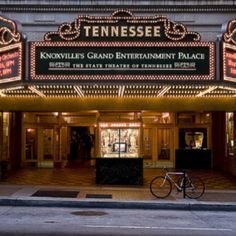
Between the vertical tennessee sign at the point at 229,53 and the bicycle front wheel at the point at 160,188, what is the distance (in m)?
3.83

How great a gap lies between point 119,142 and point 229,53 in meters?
6.17

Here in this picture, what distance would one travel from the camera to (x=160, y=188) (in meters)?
17.5

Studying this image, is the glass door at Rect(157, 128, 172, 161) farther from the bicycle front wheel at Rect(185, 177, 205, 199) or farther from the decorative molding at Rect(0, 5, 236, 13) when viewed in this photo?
the bicycle front wheel at Rect(185, 177, 205, 199)

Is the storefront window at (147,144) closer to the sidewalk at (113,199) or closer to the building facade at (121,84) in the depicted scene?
the building facade at (121,84)

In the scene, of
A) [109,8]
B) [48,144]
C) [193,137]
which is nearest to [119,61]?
[109,8]

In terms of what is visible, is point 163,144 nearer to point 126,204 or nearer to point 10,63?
point 126,204

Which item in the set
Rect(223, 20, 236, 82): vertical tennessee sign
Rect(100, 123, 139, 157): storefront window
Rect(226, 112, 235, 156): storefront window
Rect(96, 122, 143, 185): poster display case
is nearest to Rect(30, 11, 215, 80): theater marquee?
Rect(223, 20, 236, 82): vertical tennessee sign

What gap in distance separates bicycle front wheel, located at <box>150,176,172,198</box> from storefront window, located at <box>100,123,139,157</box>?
10.3 ft

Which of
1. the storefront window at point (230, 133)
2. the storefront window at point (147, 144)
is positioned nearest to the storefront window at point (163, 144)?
the storefront window at point (147, 144)

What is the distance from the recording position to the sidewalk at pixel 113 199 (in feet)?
51.2

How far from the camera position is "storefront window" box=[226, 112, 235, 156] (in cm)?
2333

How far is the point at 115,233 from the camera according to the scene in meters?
10.9

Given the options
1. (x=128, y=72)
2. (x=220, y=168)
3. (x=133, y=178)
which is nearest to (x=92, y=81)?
(x=128, y=72)

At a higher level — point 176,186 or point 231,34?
point 231,34
